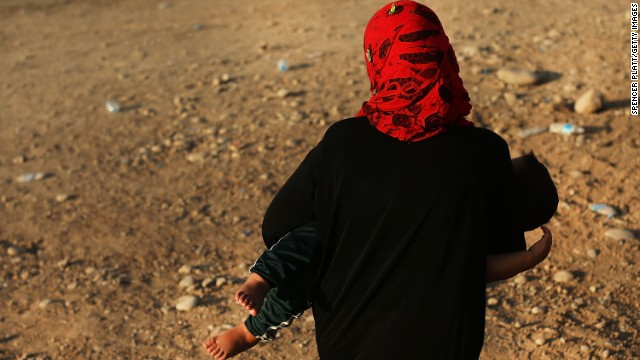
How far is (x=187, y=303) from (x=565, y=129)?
2854 millimetres

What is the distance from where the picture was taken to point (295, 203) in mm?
2111

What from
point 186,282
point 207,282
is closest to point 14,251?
point 186,282

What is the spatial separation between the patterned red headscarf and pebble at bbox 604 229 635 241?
283 cm

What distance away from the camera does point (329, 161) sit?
79.0 inches

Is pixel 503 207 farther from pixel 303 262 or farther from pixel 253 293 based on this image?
pixel 253 293

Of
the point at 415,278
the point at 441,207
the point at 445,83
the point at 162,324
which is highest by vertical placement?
the point at 445,83

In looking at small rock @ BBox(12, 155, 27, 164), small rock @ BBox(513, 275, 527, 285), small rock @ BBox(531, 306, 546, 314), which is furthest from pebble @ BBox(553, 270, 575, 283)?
small rock @ BBox(12, 155, 27, 164)

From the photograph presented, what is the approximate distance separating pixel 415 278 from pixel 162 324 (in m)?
2.47

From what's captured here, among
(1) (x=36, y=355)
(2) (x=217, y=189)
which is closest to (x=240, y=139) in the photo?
(2) (x=217, y=189)

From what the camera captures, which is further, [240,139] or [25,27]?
[25,27]

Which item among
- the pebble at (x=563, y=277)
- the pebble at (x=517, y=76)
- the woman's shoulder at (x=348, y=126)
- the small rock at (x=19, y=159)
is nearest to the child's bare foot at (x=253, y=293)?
the woman's shoulder at (x=348, y=126)

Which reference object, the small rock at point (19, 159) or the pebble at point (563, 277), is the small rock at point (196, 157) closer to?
the small rock at point (19, 159)

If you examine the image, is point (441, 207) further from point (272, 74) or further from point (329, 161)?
point (272, 74)

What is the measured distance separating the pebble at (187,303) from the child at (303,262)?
2.17 m
